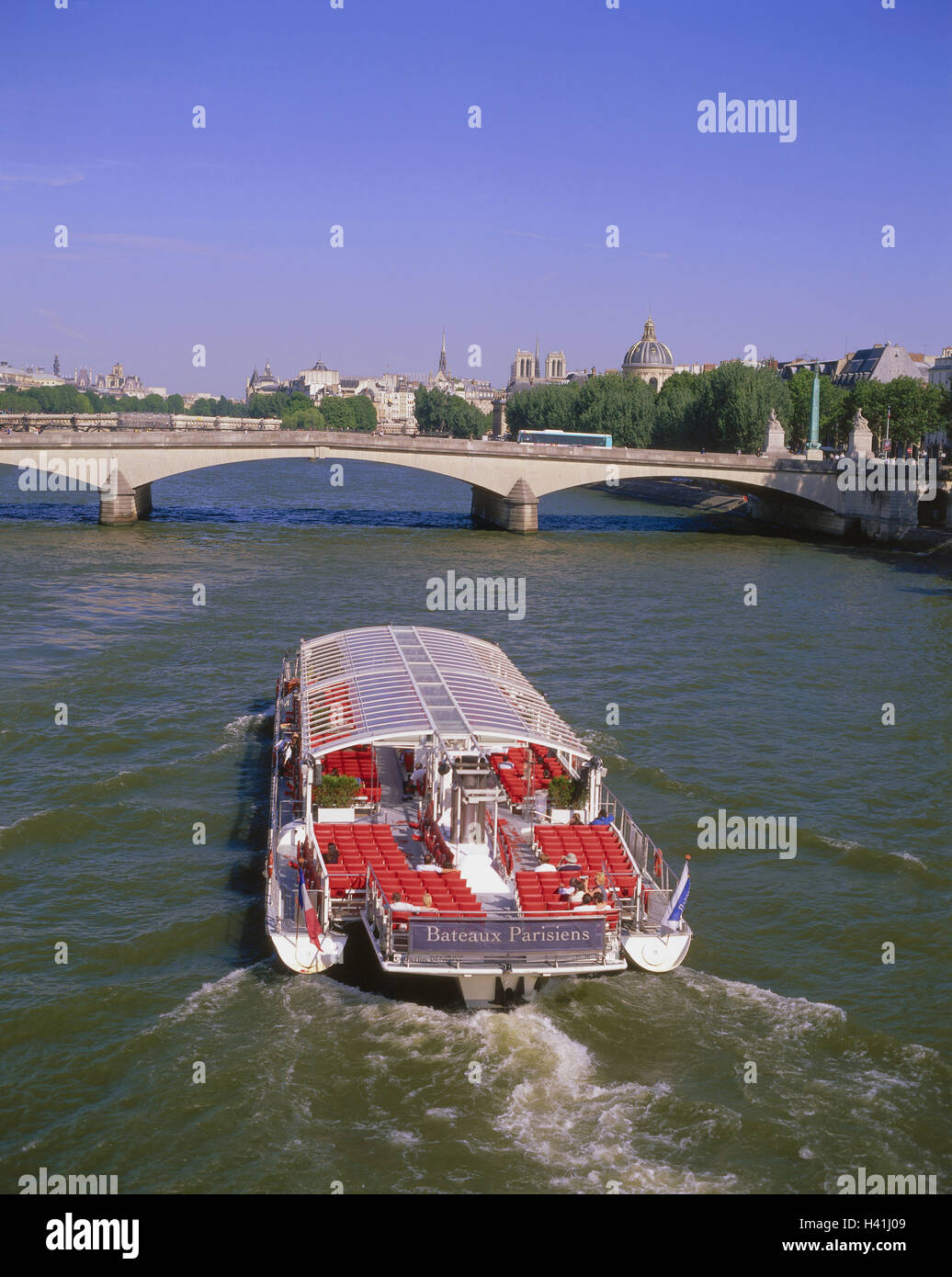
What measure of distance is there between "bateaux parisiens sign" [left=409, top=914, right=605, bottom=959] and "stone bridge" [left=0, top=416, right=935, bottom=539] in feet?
159

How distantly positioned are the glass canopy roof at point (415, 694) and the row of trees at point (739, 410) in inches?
2146

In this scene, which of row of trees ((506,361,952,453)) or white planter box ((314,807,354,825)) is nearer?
white planter box ((314,807,354,825))

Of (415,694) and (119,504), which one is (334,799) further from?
(119,504)

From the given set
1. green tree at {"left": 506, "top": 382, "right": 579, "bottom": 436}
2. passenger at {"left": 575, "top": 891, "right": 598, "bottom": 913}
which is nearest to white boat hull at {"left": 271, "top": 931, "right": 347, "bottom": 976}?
passenger at {"left": 575, "top": 891, "right": 598, "bottom": 913}

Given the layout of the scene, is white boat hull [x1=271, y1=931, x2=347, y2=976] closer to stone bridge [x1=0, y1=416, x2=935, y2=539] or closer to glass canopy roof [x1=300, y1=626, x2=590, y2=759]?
glass canopy roof [x1=300, y1=626, x2=590, y2=759]

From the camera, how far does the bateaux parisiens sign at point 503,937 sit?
14.6m

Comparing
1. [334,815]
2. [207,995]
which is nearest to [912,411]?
[334,815]

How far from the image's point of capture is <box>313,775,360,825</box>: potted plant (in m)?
18.2

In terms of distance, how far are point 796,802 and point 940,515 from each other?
43.3 metres

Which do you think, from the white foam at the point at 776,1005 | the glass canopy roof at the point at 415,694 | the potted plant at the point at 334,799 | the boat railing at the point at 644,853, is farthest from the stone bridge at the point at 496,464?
the white foam at the point at 776,1005

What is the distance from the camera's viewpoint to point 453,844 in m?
17.1

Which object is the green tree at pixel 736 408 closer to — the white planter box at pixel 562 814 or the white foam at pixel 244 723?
the white foam at pixel 244 723
